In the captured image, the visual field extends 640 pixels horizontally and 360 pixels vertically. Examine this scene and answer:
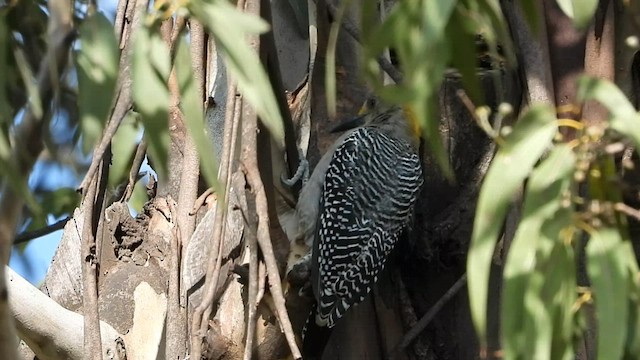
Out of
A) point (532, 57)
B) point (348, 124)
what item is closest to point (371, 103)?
point (348, 124)

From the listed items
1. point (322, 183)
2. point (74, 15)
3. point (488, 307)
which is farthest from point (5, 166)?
point (322, 183)

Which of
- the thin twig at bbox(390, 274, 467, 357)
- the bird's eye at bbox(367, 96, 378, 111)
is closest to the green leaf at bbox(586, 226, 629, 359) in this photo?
the thin twig at bbox(390, 274, 467, 357)

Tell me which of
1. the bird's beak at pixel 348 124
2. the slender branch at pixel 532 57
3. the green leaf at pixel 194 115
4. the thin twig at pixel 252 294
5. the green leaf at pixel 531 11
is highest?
the bird's beak at pixel 348 124

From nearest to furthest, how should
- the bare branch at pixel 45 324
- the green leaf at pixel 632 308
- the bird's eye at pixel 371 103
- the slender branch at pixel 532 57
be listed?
the green leaf at pixel 632 308
the slender branch at pixel 532 57
the bare branch at pixel 45 324
the bird's eye at pixel 371 103

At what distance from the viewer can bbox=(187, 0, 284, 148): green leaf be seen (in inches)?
35.0

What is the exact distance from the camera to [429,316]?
7.55 ft

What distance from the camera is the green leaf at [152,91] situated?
0.89 m

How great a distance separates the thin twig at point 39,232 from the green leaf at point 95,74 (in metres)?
1.21

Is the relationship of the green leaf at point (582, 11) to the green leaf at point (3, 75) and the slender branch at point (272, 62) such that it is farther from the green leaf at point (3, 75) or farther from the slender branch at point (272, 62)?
the slender branch at point (272, 62)

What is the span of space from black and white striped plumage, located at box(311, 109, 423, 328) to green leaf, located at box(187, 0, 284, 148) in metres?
1.54

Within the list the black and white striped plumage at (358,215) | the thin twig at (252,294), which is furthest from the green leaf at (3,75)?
the black and white striped plumage at (358,215)

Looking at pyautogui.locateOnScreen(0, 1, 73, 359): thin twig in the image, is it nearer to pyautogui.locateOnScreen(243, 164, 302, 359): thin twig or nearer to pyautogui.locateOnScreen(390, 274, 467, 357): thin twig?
pyautogui.locateOnScreen(243, 164, 302, 359): thin twig

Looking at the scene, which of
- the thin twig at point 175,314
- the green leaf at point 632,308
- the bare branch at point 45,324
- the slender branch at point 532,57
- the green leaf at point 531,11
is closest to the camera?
the green leaf at point 632,308

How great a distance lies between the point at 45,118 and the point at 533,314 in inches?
18.5
